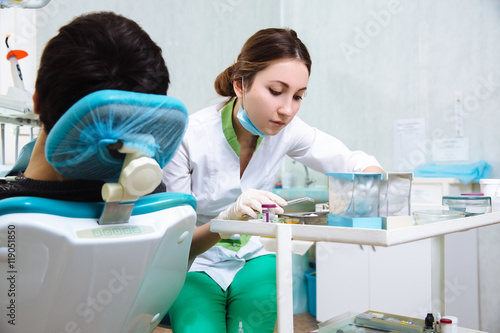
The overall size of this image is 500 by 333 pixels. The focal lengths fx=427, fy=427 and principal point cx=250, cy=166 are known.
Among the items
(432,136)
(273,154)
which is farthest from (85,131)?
(432,136)

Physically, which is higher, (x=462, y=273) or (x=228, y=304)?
(x=228, y=304)

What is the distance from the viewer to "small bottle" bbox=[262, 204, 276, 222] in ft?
3.18

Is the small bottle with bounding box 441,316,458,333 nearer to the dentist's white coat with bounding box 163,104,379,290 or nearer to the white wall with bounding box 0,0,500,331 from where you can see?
the dentist's white coat with bounding box 163,104,379,290

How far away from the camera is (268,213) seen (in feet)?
3.19

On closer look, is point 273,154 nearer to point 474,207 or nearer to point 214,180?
point 214,180

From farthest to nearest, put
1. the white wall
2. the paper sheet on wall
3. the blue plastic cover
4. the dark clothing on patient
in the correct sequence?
the paper sheet on wall, the white wall, the dark clothing on patient, the blue plastic cover

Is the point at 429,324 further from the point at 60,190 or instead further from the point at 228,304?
the point at 60,190

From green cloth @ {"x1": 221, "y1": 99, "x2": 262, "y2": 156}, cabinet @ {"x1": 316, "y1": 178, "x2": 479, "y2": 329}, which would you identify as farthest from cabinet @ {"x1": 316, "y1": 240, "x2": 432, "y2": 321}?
green cloth @ {"x1": 221, "y1": 99, "x2": 262, "y2": 156}

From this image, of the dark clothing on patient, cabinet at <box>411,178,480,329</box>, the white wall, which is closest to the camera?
the dark clothing on patient

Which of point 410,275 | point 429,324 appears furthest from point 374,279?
point 429,324

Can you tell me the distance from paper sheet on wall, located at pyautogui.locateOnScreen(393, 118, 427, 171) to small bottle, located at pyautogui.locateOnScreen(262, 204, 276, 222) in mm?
1958

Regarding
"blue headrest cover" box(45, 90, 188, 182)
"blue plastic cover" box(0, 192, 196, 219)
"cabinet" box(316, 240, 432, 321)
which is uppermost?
"blue headrest cover" box(45, 90, 188, 182)

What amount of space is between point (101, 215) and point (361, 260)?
6.85ft

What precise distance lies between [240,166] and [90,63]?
2.76 ft
